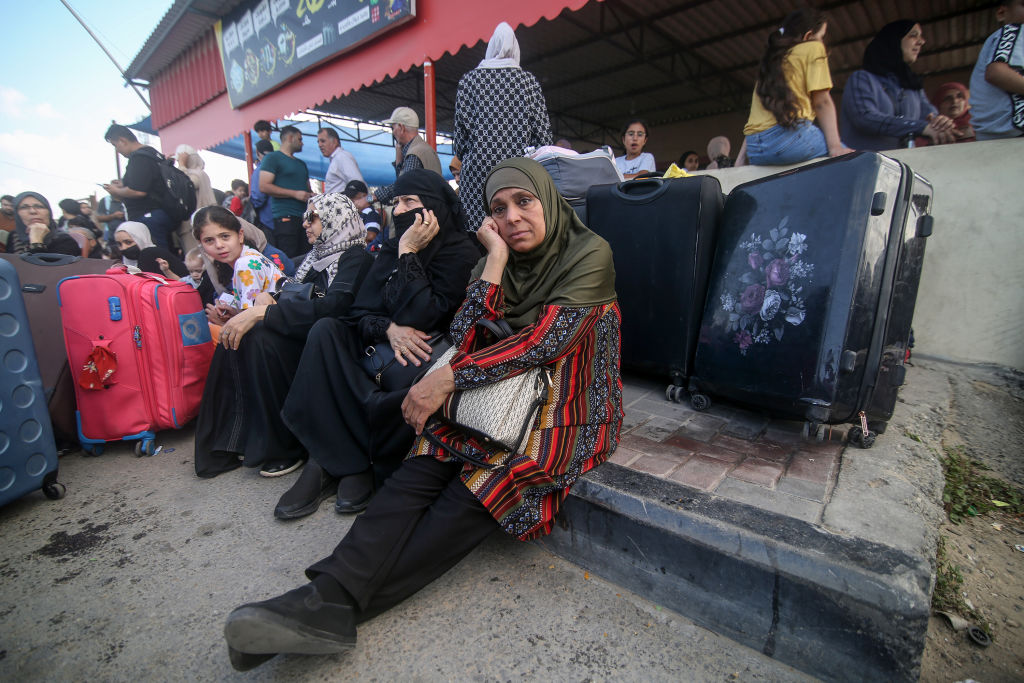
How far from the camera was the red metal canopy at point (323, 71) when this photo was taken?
14.0 feet

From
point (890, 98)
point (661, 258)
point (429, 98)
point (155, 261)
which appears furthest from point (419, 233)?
point (429, 98)

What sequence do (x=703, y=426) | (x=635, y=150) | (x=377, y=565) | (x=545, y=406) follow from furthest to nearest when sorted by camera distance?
(x=635, y=150) → (x=703, y=426) → (x=545, y=406) → (x=377, y=565)

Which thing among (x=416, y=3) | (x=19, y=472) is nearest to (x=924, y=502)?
(x=19, y=472)

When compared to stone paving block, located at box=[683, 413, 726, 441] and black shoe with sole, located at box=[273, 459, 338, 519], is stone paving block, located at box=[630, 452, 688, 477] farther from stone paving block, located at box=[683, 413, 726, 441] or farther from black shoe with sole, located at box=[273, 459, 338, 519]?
black shoe with sole, located at box=[273, 459, 338, 519]

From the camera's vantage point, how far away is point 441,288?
2.12 m

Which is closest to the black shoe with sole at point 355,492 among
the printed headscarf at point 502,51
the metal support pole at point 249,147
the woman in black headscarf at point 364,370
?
the woman in black headscarf at point 364,370

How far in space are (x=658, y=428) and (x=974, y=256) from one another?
93.2 inches

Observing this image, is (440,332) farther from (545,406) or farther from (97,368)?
(97,368)

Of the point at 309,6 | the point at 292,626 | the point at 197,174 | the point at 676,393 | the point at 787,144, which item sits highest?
the point at 309,6

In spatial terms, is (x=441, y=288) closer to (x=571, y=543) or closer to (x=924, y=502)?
(x=571, y=543)

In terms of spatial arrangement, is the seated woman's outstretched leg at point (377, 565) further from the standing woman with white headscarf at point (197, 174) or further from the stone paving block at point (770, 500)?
the standing woman with white headscarf at point (197, 174)

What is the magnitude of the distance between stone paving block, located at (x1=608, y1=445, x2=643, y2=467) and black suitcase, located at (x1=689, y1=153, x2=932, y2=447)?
1.86 ft

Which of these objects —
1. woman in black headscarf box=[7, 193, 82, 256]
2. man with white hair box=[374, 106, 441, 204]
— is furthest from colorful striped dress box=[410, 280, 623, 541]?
woman in black headscarf box=[7, 193, 82, 256]

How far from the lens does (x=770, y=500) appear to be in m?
1.38
